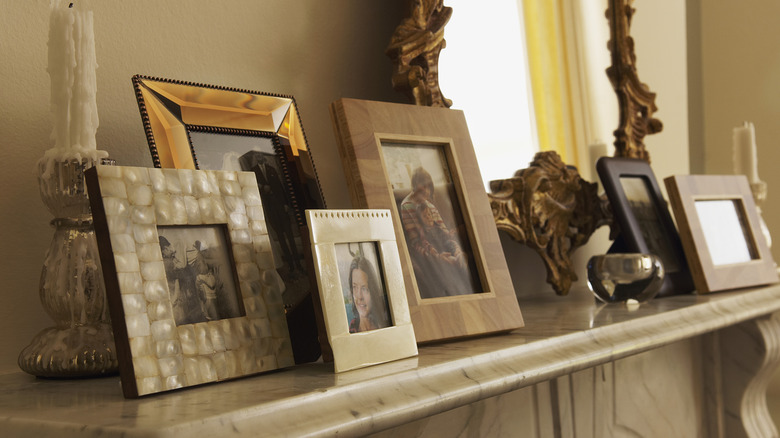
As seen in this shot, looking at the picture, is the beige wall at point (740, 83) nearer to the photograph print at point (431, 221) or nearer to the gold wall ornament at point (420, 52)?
the gold wall ornament at point (420, 52)

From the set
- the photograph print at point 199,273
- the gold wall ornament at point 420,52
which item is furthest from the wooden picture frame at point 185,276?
the gold wall ornament at point 420,52

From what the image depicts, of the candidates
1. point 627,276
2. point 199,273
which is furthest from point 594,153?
point 199,273

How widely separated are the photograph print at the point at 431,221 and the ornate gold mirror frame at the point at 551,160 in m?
0.15

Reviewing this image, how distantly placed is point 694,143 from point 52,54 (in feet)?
6.45

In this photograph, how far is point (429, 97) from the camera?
91cm

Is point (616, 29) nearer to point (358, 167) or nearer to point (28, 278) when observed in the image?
point (358, 167)

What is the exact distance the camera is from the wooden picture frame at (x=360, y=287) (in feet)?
1.81

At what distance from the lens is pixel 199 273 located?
0.53m

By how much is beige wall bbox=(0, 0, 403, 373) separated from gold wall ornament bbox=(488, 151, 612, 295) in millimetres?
256

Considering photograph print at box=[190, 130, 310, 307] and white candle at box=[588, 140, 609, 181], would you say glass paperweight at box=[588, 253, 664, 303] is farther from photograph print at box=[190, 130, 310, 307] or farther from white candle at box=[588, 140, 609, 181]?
photograph print at box=[190, 130, 310, 307]

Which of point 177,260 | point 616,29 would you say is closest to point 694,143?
point 616,29

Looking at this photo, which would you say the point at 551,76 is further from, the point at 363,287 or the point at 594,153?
the point at 363,287

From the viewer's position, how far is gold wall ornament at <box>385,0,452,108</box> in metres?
0.90

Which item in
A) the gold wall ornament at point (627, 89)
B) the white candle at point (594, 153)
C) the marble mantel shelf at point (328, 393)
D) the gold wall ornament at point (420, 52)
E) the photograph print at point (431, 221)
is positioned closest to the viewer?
the marble mantel shelf at point (328, 393)
